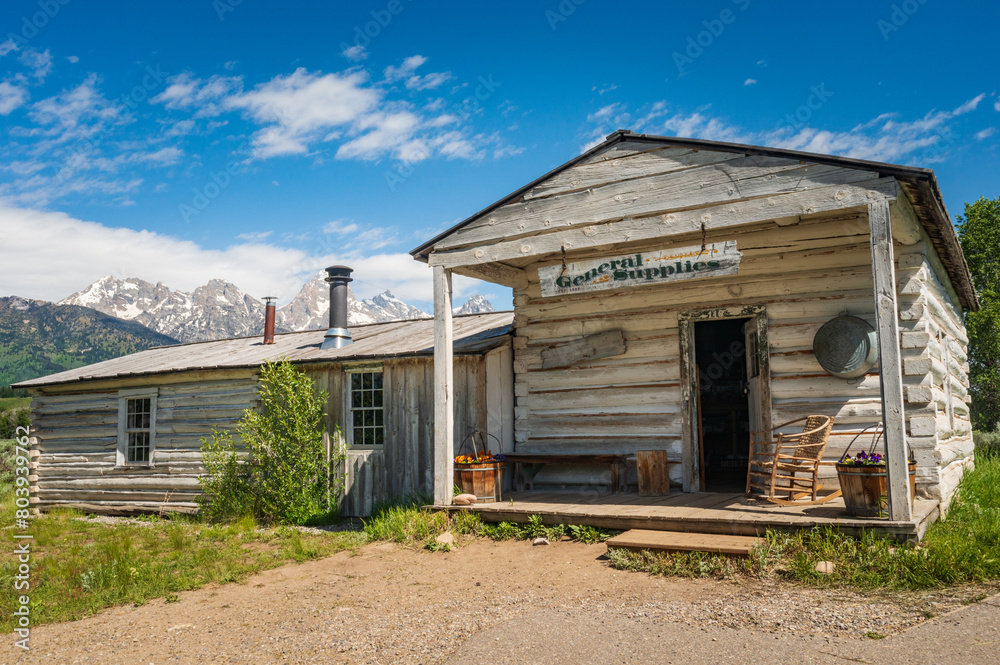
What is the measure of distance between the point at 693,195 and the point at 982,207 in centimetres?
1725

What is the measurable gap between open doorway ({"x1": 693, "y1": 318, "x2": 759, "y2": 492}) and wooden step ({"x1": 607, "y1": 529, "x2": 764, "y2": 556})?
5.98 metres

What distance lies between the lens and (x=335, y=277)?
1396cm

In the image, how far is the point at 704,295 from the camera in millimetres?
9000

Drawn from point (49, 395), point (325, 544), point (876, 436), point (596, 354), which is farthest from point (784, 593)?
point (49, 395)

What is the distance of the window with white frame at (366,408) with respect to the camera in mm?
11102

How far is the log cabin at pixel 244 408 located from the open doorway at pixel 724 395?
13.4ft

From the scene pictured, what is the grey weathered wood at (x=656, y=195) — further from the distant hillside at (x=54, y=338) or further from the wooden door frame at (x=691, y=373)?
the distant hillside at (x=54, y=338)

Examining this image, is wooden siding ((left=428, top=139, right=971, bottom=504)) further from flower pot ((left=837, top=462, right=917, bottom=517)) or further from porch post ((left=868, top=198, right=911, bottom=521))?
flower pot ((left=837, top=462, right=917, bottom=517))

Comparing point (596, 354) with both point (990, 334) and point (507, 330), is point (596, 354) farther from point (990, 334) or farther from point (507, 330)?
point (990, 334)

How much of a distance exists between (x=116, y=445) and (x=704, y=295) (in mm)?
11533

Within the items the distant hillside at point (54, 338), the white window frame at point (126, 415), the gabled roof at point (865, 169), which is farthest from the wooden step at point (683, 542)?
the distant hillside at point (54, 338)

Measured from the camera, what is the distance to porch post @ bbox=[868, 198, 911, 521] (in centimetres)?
582

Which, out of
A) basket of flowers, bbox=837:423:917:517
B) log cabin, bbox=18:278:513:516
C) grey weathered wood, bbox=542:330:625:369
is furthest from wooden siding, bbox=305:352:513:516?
basket of flowers, bbox=837:423:917:517

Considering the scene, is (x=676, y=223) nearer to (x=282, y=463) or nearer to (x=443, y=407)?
(x=443, y=407)
